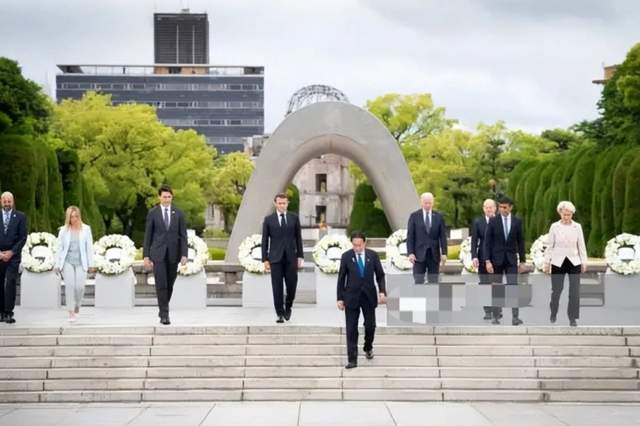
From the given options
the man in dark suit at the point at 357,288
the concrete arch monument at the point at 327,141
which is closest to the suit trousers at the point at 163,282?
the man in dark suit at the point at 357,288

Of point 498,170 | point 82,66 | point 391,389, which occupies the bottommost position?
point 391,389

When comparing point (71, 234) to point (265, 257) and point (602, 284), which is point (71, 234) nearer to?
point (265, 257)

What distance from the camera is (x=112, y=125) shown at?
48.8 metres

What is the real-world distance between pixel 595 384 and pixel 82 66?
14138cm

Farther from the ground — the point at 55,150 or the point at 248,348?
the point at 55,150

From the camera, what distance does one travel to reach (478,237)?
550 inches

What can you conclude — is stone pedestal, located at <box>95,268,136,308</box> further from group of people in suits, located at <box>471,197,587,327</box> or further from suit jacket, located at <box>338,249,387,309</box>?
group of people in suits, located at <box>471,197,587,327</box>

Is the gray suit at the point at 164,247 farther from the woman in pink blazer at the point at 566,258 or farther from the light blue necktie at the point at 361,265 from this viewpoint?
the woman in pink blazer at the point at 566,258

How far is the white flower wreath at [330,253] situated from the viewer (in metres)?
16.4

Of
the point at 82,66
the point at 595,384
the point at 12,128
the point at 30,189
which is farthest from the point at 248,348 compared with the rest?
the point at 82,66

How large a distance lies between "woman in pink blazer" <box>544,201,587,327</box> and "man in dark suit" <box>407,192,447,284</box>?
151 centimetres

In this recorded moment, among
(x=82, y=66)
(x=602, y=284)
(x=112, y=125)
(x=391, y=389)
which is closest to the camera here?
(x=391, y=389)

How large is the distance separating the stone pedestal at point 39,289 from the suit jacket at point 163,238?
3.80 metres

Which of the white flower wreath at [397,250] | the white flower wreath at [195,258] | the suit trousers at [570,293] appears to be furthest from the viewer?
the white flower wreath at [397,250]
